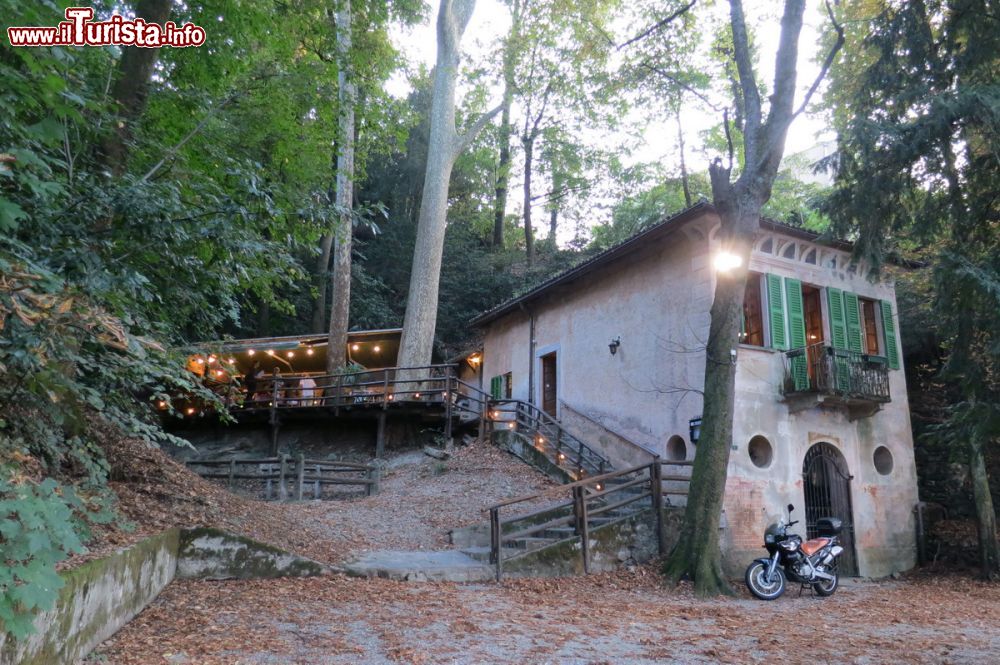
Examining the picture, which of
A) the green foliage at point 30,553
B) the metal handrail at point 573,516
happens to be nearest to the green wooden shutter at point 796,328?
the metal handrail at point 573,516

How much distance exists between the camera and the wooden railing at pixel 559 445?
45.2 ft

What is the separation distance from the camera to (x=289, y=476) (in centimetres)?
1360

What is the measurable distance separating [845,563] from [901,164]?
7.32 meters

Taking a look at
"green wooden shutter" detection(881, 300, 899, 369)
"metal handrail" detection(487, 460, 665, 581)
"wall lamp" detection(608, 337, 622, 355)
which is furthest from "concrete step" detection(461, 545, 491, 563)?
"green wooden shutter" detection(881, 300, 899, 369)

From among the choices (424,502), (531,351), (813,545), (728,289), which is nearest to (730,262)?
(728,289)

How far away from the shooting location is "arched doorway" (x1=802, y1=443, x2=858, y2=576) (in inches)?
507

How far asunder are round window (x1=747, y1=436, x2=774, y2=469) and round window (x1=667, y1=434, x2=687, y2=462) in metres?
1.17

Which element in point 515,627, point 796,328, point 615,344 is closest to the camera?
point 515,627

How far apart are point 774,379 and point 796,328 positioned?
1.23m

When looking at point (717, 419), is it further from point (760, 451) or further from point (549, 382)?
point (549, 382)

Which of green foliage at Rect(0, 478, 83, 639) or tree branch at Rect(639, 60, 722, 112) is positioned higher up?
tree branch at Rect(639, 60, 722, 112)

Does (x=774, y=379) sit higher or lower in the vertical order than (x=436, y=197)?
lower

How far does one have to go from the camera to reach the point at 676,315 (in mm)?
12977

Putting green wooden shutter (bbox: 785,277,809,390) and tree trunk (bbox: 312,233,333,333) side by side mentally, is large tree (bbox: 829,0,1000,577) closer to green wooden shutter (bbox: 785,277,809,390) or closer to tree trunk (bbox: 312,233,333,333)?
green wooden shutter (bbox: 785,277,809,390)
